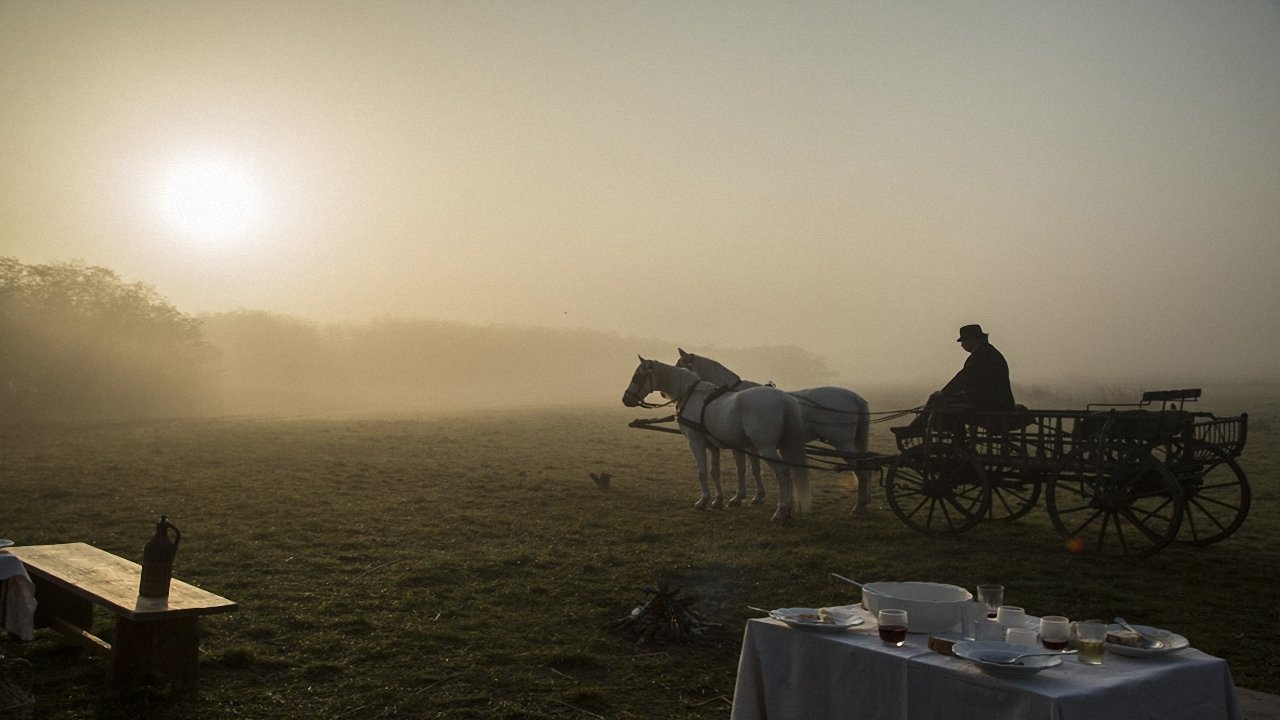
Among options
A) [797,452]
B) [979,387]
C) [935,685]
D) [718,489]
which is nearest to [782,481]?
[797,452]

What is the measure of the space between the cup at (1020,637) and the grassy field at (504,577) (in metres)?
2.41

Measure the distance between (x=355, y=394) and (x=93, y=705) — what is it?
90.7 meters

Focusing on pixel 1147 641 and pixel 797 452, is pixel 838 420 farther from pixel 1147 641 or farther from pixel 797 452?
→ pixel 1147 641

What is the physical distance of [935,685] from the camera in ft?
9.75

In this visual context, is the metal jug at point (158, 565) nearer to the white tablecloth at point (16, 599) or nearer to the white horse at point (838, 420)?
the white tablecloth at point (16, 599)

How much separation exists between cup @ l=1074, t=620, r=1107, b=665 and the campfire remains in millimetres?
3980

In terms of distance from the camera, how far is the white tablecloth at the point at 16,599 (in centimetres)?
526

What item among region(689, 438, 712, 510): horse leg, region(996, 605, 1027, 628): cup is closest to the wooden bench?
region(996, 605, 1027, 628): cup

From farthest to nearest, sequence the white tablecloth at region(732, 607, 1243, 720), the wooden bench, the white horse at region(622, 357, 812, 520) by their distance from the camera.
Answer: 1. the white horse at region(622, 357, 812, 520)
2. the wooden bench
3. the white tablecloth at region(732, 607, 1243, 720)

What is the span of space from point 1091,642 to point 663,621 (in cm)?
417

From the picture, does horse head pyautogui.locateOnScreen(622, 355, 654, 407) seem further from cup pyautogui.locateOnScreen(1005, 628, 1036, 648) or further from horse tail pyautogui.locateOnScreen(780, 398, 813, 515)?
cup pyautogui.locateOnScreen(1005, 628, 1036, 648)

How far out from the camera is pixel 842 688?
3.27 meters

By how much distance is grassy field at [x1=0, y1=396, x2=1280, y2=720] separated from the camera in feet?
18.3

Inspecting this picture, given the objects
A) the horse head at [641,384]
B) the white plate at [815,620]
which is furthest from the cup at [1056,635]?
the horse head at [641,384]
